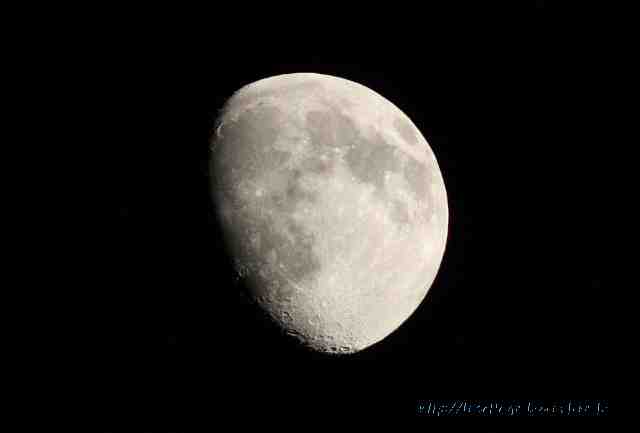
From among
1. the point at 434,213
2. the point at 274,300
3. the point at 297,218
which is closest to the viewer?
the point at 297,218

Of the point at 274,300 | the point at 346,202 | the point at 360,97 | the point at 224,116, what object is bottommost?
the point at 274,300

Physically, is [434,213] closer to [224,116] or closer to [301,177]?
[301,177]

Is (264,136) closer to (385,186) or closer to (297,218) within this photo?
(297,218)

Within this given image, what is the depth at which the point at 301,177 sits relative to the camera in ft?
10.7

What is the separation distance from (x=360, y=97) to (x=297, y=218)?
3.43 ft

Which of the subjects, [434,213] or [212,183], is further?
[434,213]

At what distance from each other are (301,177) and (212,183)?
0.56 m

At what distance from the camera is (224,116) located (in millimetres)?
3627

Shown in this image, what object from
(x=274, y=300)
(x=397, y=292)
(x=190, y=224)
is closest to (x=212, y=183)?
(x=190, y=224)

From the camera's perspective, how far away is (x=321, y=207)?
3.25 m

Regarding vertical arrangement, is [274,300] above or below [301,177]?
below

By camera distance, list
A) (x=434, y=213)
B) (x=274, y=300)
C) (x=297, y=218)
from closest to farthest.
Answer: (x=297, y=218)
(x=274, y=300)
(x=434, y=213)

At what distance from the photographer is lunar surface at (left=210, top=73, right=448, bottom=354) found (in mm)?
3268

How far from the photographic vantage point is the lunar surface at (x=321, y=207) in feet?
10.7
